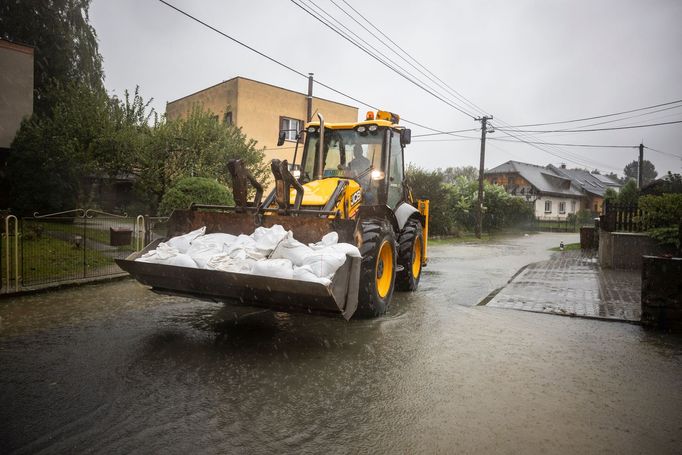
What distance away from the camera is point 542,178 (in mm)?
54344

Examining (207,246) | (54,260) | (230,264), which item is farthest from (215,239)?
(54,260)

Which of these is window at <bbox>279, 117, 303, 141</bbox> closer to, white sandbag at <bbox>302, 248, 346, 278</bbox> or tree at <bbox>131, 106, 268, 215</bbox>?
tree at <bbox>131, 106, 268, 215</bbox>

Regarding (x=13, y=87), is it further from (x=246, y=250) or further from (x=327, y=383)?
(x=327, y=383)

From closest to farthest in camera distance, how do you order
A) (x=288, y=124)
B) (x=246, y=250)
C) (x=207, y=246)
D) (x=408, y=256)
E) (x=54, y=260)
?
(x=246, y=250) < (x=207, y=246) < (x=408, y=256) < (x=54, y=260) < (x=288, y=124)

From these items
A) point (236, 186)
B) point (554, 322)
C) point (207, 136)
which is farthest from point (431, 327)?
point (207, 136)

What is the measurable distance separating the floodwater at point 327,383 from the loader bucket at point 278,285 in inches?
20.3

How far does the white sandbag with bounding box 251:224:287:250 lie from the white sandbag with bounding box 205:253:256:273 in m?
0.25

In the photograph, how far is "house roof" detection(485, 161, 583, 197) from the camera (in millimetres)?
51750

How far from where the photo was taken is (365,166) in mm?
7336

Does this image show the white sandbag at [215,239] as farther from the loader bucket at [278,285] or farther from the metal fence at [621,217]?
the metal fence at [621,217]

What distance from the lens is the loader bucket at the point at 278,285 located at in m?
4.41

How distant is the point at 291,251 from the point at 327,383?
1.59 meters

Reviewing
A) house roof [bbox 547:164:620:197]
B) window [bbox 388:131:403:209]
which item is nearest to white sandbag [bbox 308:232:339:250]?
window [bbox 388:131:403:209]

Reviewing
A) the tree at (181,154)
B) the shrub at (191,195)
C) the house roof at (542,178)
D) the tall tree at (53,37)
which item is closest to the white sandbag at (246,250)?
the shrub at (191,195)
